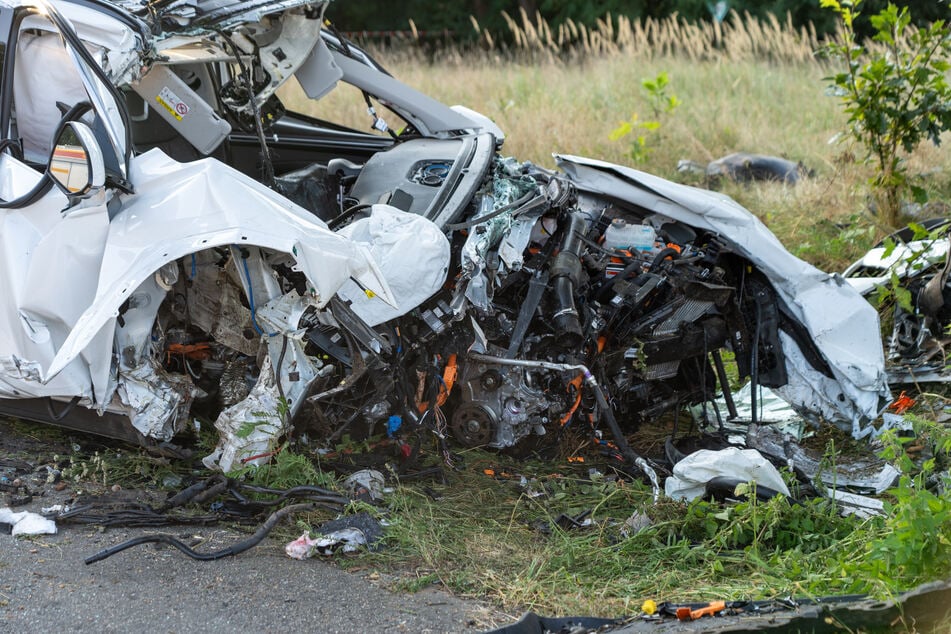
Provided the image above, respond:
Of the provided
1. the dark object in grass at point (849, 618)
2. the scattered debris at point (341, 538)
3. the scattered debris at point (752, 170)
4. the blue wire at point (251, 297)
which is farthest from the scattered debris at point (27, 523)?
the scattered debris at point (752, 170)

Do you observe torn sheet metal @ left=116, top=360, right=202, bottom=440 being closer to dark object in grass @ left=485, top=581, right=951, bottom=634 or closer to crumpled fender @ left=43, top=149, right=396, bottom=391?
crumpled fender @ left=43, top=149, right=396, bottom=391

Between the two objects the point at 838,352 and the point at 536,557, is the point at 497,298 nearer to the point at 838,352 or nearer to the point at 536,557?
the point at 536,557

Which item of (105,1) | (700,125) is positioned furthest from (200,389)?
(700,125)

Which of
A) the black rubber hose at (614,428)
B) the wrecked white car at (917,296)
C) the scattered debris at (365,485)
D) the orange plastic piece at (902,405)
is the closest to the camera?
the scattered debris at (365,485)

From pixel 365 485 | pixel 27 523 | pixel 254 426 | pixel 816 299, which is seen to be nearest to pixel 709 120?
pixel 816 299

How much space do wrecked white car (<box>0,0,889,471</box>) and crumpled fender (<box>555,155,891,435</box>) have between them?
1cm

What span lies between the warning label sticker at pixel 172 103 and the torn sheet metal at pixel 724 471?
9.90 ft

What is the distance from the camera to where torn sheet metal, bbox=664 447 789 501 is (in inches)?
172

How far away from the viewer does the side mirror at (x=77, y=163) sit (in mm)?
4059

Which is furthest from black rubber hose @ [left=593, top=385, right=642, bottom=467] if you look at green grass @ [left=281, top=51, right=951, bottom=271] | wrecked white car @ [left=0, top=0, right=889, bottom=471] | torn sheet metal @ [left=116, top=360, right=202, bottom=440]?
green grass @ [left=281, top=51, right=951, bottom=271]

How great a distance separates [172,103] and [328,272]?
5.40ft

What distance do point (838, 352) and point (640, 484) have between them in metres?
1.34

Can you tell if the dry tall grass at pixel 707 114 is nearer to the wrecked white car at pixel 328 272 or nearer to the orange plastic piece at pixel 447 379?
the wrecked white car at pixel 328 272

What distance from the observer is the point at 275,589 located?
3.73 metres
